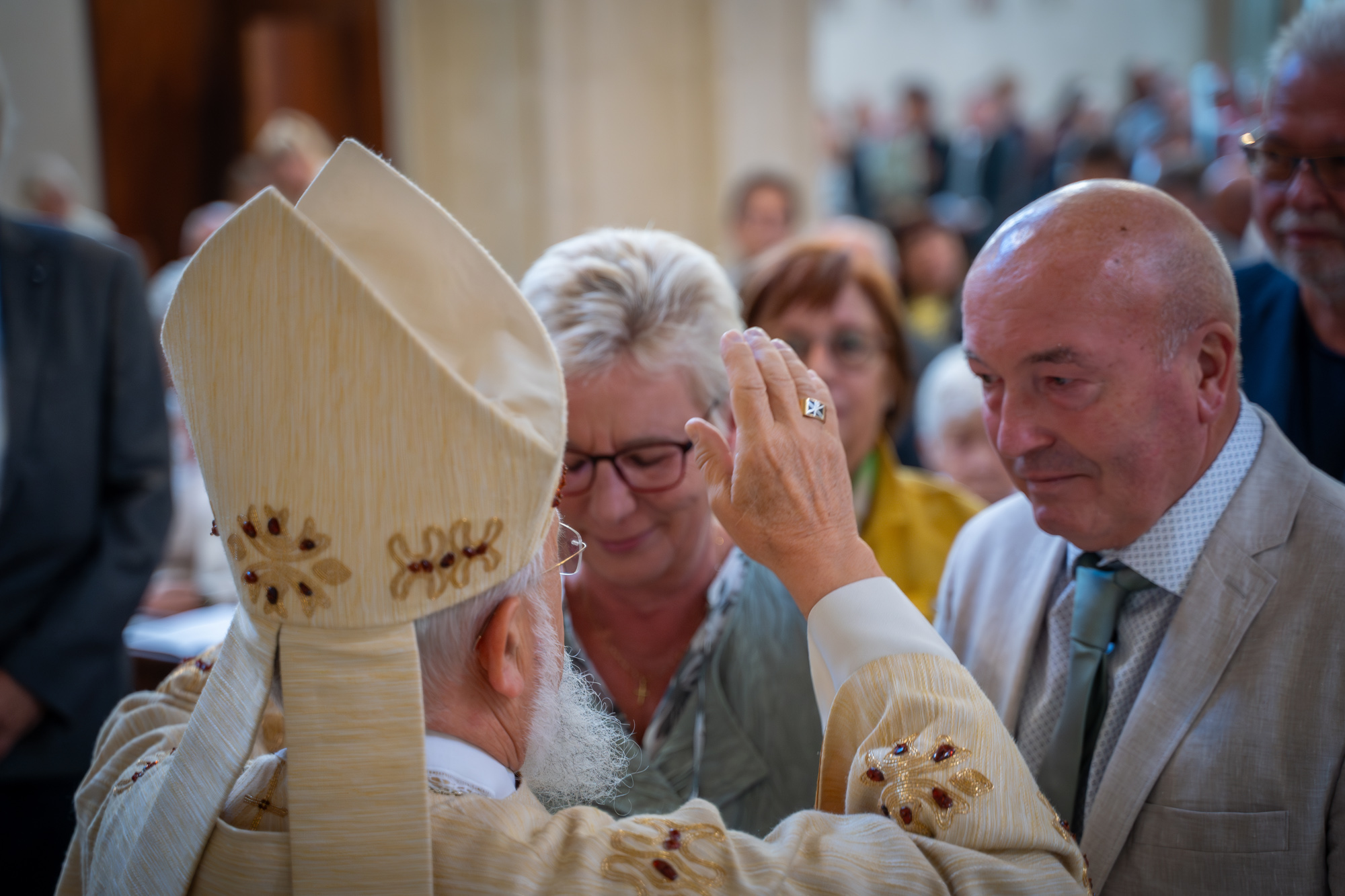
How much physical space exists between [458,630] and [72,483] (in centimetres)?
192

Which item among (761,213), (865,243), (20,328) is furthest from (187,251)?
(865,243)

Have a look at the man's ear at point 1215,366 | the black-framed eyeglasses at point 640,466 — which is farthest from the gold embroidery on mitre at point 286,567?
the man's ear at point 1215,366

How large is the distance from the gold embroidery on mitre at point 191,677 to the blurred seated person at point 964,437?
274 centimetres

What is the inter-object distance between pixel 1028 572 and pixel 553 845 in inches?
44.5

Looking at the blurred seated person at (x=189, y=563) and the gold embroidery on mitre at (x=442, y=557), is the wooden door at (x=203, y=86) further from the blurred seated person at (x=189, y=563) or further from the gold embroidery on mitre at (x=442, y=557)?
the gold embroidery on mitre at (x=442, y=557)

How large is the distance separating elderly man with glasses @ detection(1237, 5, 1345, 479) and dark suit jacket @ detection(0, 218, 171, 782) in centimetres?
277

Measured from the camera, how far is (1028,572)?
196 cm

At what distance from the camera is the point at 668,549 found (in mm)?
2104

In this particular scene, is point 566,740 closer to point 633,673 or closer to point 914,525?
point 633,673

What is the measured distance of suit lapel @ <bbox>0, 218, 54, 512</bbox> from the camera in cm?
260

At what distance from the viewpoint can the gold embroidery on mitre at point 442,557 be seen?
1.14 meters

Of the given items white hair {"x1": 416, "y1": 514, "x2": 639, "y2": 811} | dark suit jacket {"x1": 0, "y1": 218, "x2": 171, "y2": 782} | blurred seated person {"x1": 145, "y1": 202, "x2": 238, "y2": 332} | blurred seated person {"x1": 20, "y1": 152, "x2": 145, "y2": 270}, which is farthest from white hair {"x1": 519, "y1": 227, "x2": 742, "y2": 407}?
blurred seated person {"x1": 20, "y1": 152, "x2": 145, "y2": 270}

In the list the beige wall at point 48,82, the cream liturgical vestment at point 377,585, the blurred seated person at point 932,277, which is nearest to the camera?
the cream liturgical vestment at point 377,585

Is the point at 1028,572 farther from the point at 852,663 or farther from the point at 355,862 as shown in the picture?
the point at 355,862
